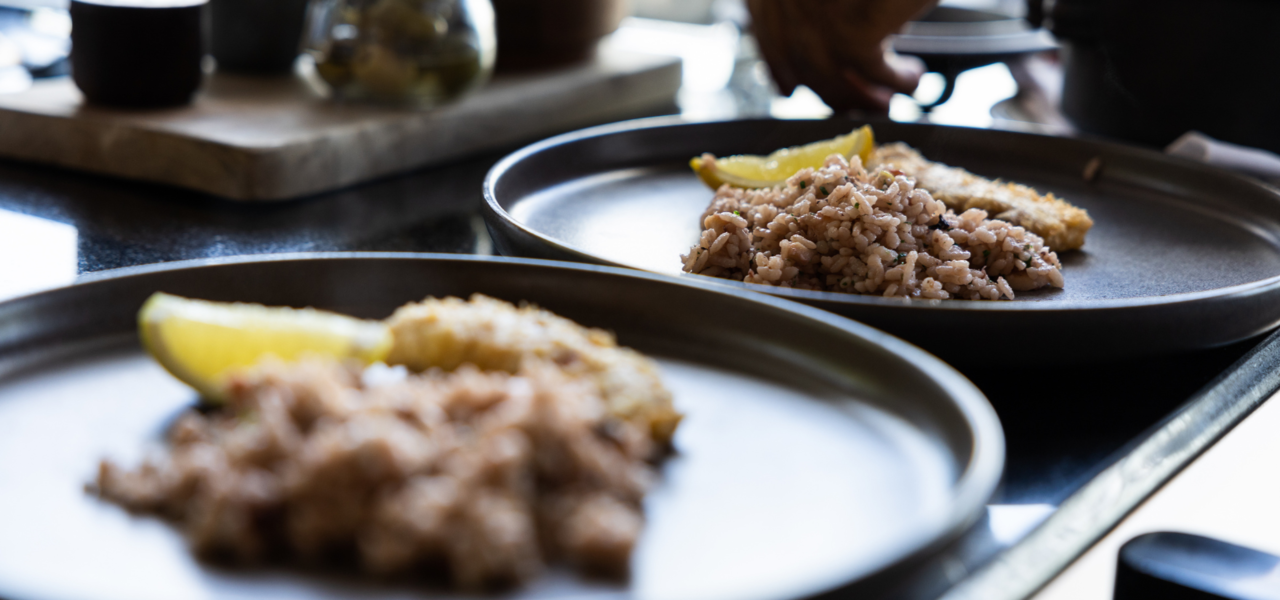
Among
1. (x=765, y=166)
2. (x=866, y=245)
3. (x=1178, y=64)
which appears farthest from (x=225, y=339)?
(x=1178, y=64)

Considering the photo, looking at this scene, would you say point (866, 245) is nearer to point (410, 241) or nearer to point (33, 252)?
point (410, 241)

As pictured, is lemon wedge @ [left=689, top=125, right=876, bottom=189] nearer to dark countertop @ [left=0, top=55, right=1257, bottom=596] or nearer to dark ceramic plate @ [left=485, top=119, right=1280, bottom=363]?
dark ceramic plate @ [left=485, top=119, right=1280, bottom=363]

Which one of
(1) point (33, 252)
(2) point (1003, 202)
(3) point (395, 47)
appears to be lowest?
(1) point (33, 252)

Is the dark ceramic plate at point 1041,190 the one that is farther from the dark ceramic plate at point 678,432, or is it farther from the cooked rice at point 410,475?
the cooked rice at point 410,475

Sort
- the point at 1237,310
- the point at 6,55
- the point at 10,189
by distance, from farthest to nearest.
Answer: the point at 6,55
the point at 10,189
the point at 1237,310

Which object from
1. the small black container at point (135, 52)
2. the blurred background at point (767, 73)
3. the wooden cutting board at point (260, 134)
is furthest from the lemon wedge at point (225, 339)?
the blurred background at point (767, 73)

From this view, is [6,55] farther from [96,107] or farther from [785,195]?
[785,195]

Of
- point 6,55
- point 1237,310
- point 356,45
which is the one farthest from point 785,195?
point 6,55
